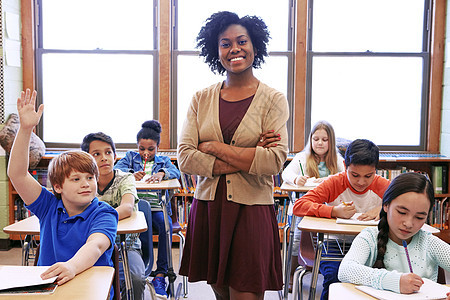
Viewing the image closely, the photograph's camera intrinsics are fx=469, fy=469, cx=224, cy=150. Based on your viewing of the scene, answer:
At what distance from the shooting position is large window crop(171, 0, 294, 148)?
4.71 meters

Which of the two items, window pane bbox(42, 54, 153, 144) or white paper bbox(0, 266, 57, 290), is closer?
white paper bbox(0, 266, 57, 290)

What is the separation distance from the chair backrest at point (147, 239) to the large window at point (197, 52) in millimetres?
Result: 2232

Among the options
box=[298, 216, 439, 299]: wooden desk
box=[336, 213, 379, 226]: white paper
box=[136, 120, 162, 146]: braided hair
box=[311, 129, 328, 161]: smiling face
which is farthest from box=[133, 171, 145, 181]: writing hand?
box=[336, 213, 379, 226]: white paper

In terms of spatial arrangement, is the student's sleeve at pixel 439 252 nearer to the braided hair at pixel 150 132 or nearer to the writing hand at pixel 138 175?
the writing hand at pixel 138 175

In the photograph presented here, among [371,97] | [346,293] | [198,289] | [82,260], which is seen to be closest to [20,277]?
[82,260]

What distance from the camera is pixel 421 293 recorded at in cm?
131

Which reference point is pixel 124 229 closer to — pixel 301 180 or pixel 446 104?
pixel 301 180

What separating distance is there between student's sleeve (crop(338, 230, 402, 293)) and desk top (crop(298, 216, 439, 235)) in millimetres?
393

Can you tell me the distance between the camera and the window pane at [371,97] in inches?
189

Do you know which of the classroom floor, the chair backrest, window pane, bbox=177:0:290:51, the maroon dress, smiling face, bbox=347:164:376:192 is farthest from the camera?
window pane, bbox=177:0:290:51

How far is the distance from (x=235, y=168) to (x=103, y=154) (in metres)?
1.03

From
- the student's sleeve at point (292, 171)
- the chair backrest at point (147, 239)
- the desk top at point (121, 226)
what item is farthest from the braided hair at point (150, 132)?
the desk top at point (121, 226)

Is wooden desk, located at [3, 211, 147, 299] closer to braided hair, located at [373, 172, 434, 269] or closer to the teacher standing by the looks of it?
the teacher standing

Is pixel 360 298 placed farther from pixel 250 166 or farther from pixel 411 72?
pixel 411 72
